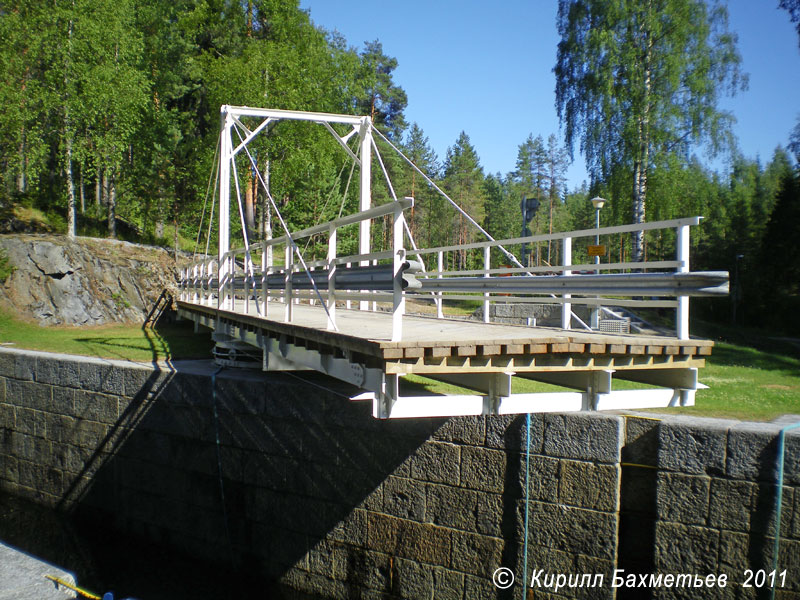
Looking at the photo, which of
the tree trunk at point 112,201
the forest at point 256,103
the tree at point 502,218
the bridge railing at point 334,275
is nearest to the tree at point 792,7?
the forest at point 256,103

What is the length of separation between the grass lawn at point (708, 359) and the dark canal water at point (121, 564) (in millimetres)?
3321

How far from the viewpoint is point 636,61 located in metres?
21.6

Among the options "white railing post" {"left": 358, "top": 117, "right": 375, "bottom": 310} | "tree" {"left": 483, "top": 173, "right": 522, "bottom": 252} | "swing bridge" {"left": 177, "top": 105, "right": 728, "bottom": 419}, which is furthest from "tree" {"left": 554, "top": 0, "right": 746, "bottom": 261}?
"tree" {"left": 483, "top": 173, "right": 522, "bottom": 252}

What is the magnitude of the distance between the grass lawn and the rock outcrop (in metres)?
0.63

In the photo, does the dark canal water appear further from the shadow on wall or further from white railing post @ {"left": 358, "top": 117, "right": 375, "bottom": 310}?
white railing post @ {"left": 358, "top": 117, "right": 375, "bottom": 310}

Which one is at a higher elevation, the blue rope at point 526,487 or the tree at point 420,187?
the tree at point 420,187

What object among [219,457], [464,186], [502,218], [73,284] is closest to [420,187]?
[464,186]

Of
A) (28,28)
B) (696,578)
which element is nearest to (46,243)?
(28,28)

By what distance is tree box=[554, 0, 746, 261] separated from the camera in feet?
69.2

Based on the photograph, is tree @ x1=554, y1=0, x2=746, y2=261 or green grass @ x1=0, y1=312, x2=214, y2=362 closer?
green grass @ x1=0, y1=312, x2=214, y2=362

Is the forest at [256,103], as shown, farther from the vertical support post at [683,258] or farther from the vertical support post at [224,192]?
the vertical support post at [683,258]

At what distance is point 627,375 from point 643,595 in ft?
7.43

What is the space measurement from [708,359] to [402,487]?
9.14 metres

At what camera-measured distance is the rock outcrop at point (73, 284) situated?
17891 millimetres
